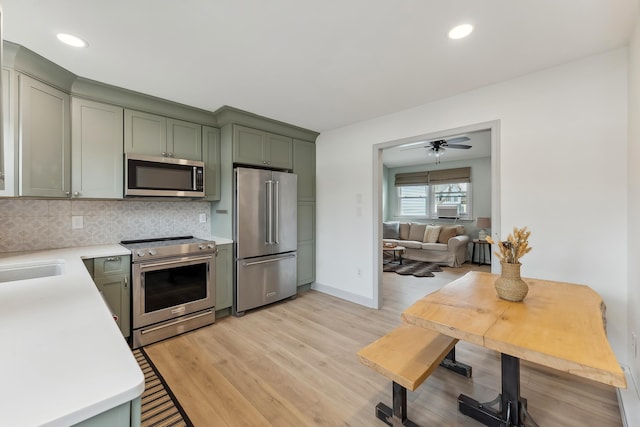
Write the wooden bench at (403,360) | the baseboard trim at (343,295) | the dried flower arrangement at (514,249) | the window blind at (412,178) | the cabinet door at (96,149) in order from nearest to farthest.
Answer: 1. the wooden bench at (403,360)
2. the dried flower arrangement at (514,249)
3. the cabinet door at (96,149)
4. the baseboard trim at (343,295)
5. the window blind at (412,178)

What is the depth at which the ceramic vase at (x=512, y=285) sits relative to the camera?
4.99 ft

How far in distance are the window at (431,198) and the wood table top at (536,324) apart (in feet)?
17.7

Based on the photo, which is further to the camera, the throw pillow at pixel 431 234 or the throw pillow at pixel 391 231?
the throw pillow at pixel 391 231

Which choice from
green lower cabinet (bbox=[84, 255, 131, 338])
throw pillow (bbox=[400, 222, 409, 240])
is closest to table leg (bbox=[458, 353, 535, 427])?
green lower cabinet (bbox=[84, 255, 131, 338])

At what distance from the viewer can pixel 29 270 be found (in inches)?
76.7

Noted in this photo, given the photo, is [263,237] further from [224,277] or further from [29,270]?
[29,270]

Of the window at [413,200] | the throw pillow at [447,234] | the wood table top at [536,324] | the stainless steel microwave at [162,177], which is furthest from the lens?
the window at [413,200]

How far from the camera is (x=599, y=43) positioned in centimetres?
195

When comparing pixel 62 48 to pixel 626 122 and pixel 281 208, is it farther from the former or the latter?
pixel 626 122

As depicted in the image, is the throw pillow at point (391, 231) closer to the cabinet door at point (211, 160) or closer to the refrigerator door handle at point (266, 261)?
the refrigerator door handle at point (266, 261)

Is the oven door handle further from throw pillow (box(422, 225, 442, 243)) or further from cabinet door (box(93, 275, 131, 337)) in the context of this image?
throw pillow (box(422, 225, 442, 243))

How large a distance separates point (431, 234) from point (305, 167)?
151 inches

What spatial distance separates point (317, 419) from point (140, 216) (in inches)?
106

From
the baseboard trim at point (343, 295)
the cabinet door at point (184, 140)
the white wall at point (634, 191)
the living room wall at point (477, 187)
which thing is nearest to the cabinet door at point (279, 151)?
the cabinet door at point (184, 140)
